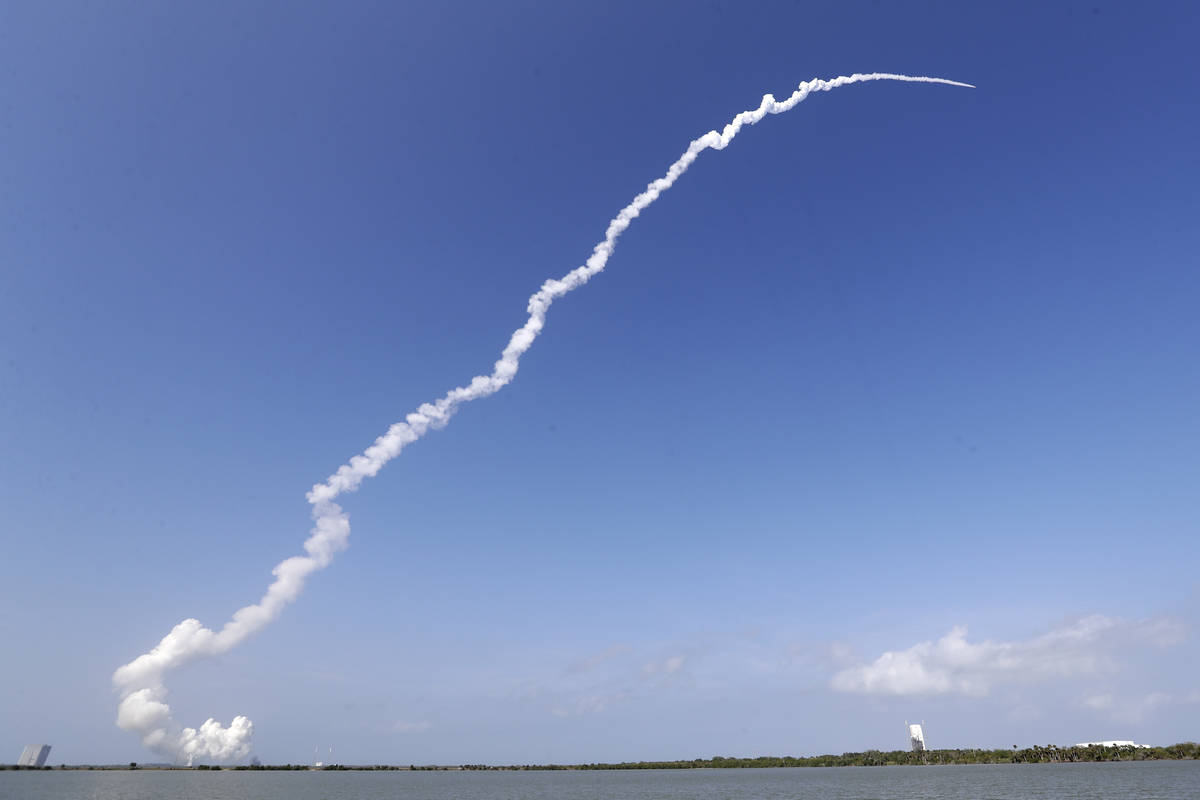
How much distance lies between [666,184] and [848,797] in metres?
107

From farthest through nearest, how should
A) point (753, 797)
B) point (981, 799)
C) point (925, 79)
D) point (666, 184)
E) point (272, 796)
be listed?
point (272, 796)
point (753, 797)
point (981, 799)
point (666, 184)
point (925, 79)

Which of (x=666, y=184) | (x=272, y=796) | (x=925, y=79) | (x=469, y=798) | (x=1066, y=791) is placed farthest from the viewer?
(x=272, y=796)

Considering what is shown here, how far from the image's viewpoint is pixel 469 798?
5369 inches

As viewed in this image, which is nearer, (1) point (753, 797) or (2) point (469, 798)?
(1) point (753, 797)

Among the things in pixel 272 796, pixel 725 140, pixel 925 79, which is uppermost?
pixel 925 79

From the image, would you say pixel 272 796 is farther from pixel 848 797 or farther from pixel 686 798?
pixel 848 797

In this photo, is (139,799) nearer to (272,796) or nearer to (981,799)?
(272,796)

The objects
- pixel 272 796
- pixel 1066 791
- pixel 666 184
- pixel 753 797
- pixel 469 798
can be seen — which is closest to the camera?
pixel 666 184

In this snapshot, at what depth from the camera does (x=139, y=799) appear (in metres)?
130

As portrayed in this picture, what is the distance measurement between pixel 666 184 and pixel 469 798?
125031 mm

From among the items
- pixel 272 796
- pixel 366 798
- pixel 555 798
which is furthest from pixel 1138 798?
pixel 272 796

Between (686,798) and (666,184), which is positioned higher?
(666,184)

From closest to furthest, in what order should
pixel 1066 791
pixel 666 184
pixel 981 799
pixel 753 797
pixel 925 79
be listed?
pixel 925 79 < pixel 666 184 < pixel 981 799 < pixel 1066 791 < pixel 753 797

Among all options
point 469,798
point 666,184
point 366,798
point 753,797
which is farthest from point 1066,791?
point 366,798
